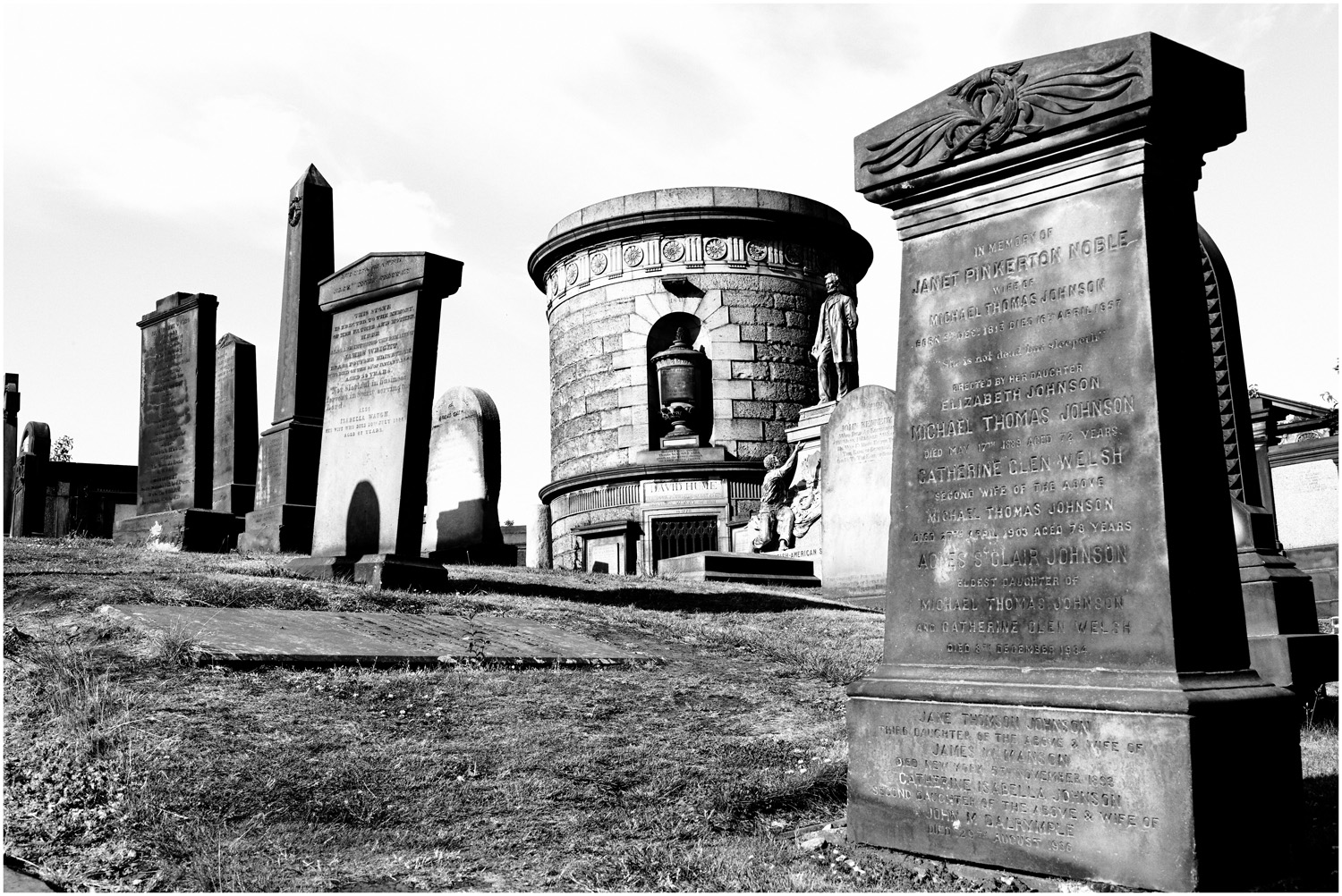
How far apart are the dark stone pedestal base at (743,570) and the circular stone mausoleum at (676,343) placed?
7.96 metres

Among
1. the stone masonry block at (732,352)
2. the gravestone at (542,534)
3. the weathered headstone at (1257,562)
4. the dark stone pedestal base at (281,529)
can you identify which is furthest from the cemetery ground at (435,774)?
the gravestone at (542,534)

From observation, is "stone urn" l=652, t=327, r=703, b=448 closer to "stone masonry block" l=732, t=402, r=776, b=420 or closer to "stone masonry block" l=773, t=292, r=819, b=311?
"stone masonry block" l=732, t=402, r=776, b=420

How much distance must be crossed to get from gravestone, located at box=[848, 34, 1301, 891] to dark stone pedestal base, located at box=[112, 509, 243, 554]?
966cm

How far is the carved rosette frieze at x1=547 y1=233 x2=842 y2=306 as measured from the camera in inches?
958

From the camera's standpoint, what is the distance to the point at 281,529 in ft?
40.8

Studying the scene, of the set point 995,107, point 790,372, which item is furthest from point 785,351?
point 995,107

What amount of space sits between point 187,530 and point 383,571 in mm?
3702

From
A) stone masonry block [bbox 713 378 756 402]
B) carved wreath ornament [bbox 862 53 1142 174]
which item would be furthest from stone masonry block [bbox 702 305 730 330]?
carved wreath ornament [bbox 862 53 1142 174]

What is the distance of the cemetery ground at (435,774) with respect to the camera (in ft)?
12.5

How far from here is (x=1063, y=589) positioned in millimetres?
4102

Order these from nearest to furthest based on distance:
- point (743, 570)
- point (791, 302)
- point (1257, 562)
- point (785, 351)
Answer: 1. point (1257, 562)
2. point (743, 570)
3. point (785, 351)
4. point (791, 302)

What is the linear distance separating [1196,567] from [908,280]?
1.49 m

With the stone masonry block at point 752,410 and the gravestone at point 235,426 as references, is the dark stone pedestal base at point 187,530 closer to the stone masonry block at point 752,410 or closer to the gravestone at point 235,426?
the gravestone at point 235,426

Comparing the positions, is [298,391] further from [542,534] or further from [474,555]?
[542,534]
